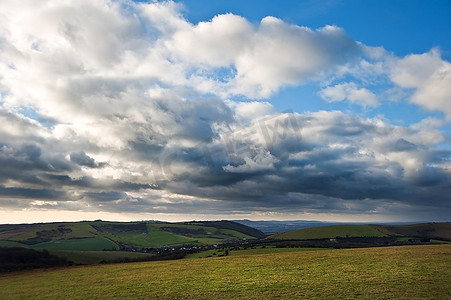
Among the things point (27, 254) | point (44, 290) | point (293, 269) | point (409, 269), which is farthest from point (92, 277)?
point (27, 254)

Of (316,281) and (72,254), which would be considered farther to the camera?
(72,254)

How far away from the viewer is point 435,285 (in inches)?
1473

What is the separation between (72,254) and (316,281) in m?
124

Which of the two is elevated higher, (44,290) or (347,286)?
(347,286)

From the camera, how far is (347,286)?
4031cm

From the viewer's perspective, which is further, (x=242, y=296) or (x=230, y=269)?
(x=230, y=269)


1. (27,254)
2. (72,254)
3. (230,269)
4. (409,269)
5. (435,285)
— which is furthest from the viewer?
(72,254)

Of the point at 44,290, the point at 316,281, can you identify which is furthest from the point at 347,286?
the point at 44,290

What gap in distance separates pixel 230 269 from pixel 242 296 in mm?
24583

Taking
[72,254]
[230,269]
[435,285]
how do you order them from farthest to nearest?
1. [72,254]
2. [230,269]
3. [435,285]

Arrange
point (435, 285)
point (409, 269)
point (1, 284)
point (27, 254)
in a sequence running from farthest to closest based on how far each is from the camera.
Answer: point (27, 254) < point (1, 284) < point (409, 269) < point (435, 285)

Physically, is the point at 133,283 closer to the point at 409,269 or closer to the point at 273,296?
the point at 273,296

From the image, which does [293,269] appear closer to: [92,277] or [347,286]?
[347,286]

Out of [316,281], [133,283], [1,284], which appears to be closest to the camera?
[316,281]
